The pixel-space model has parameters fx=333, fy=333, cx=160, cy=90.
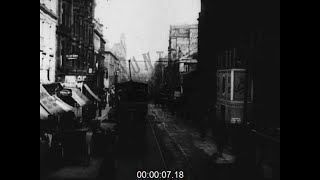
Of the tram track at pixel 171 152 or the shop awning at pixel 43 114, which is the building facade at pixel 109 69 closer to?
the tram track at pixel 171 152

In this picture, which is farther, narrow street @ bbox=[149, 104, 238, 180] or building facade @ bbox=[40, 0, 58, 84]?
building facade @ bbox=[40, 0, 58, 84]

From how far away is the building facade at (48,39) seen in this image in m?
21.8

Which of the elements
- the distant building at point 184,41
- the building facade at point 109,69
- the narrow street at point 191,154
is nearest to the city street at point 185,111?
the narrow street at point 191,154

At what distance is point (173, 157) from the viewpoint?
1748 centimetres

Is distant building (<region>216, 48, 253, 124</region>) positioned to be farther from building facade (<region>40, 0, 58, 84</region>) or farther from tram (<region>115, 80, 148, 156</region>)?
building facade (<region>40, 0, 58, 84</region>)

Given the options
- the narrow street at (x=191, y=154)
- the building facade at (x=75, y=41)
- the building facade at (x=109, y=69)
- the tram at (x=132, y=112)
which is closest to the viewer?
the narrow street at (x=191, y=154)

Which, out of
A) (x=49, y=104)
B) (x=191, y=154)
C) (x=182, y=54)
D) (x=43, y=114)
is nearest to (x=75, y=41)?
(x=49, y=104)

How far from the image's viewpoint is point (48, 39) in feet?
77.2

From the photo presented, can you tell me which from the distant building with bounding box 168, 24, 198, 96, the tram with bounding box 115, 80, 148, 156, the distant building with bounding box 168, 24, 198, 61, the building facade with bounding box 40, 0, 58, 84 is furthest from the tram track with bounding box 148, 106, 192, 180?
the distant building with bounding box 168, 24, 198, 61

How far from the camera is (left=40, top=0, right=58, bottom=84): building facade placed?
859 inches

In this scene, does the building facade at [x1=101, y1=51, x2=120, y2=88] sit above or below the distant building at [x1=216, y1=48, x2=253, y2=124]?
above

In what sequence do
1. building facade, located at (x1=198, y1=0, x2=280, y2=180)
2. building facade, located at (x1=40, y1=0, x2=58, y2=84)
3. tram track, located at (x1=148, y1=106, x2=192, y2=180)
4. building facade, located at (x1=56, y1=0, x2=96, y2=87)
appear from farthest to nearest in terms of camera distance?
1. building facade, located at (x1=56, y1=0, x2=96, y2=87)
2. building facade, located at (x1=40, y1=0, x2=58, y2=84)
3. tram track, located at (x1=148, y1=106, x2=192, y2=180)
4. building facade, located at (x1=198, y1=0, x2=280, y2=180)
